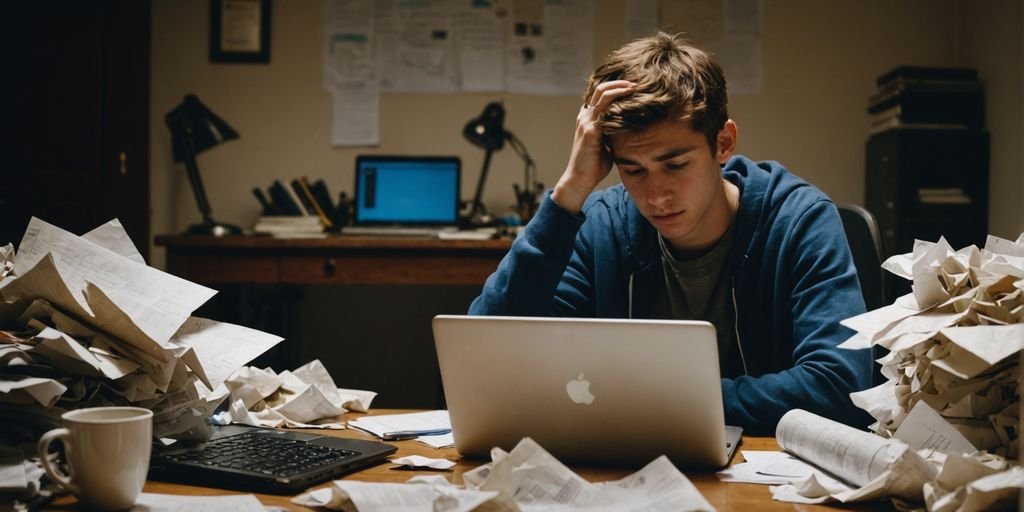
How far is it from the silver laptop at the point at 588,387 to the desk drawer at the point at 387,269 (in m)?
1.83

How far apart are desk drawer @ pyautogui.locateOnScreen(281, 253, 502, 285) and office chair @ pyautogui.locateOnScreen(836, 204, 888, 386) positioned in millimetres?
1334

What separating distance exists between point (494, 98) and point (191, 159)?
43.2 inches

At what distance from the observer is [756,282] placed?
1448mm

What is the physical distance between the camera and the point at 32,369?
84 cm

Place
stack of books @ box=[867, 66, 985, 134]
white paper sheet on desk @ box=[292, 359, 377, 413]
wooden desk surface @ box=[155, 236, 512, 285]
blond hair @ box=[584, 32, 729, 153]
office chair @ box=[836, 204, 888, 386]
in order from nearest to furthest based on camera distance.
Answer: white paper sheet on desk @ box=[292, 359, 377, 413] < blond hair @ box=[584, 32, 729, 153] < office chair @ box=[836, 204, 888, 386] < wooden desk surface @ box=[155, 236, 512, 285] < stack of books @ box=[867, 66, 985, 134]

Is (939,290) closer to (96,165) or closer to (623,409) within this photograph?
(623,409)

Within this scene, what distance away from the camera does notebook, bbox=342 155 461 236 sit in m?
3.13

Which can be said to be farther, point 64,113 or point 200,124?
point 200,124

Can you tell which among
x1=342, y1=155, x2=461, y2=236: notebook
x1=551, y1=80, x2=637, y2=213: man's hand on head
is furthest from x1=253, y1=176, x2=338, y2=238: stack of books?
x1=551, y1=80, x2=637, y2=213: man's hand on head

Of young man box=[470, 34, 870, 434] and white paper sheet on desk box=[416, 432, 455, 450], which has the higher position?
young man box=[470, 34, 870, 434]

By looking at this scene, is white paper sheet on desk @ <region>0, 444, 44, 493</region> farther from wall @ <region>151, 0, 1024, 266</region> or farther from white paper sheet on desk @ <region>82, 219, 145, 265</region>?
wall @ <region>151, 0, 1024, 266</region>

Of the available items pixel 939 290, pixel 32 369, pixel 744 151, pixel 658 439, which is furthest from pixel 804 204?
pixel 744 151

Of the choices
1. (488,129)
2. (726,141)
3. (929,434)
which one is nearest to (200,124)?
(488,129)

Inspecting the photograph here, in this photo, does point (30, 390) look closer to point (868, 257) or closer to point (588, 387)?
point (588, 387)
